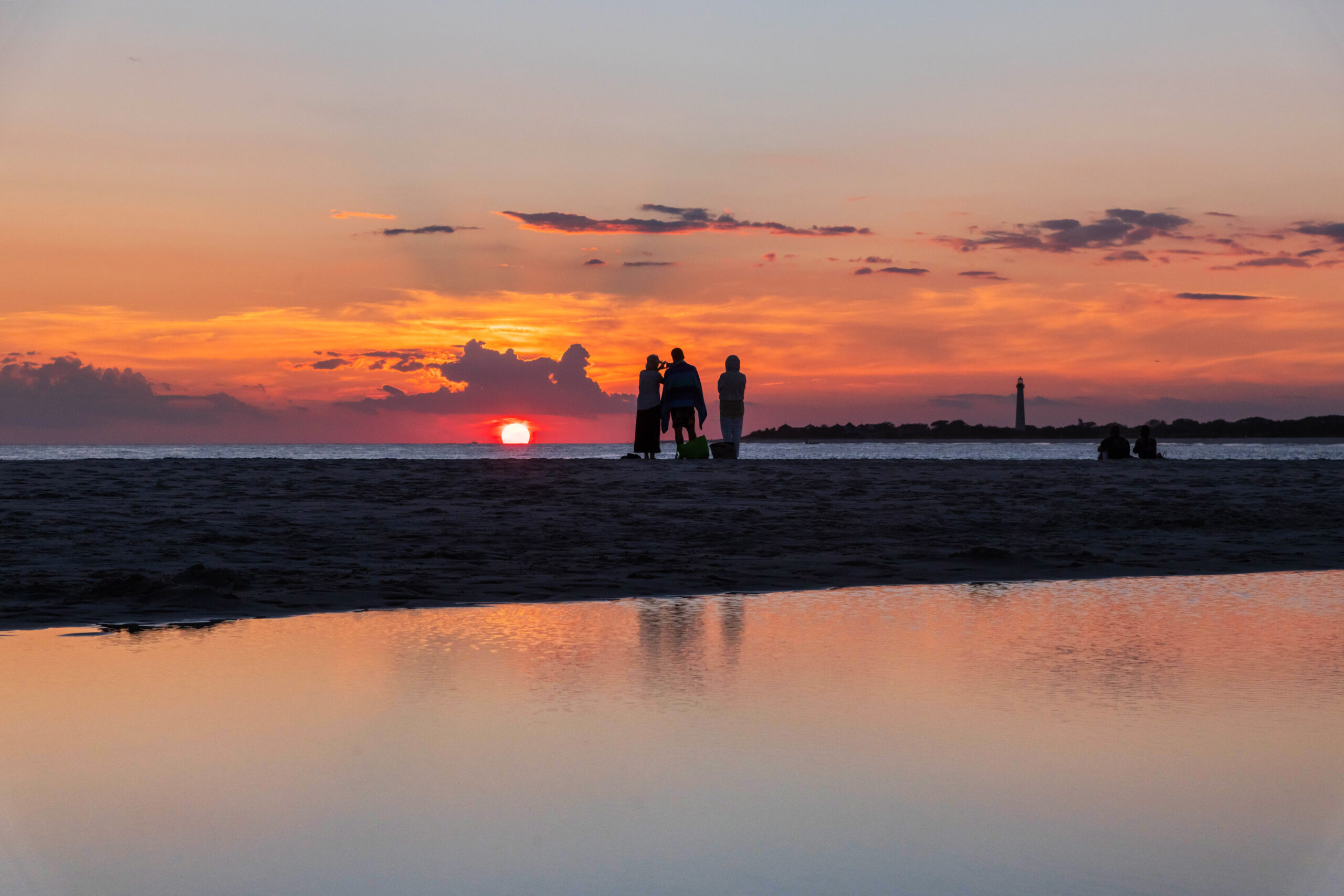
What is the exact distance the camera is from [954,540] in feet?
37.5

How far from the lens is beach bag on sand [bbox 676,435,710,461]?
65.0 feet

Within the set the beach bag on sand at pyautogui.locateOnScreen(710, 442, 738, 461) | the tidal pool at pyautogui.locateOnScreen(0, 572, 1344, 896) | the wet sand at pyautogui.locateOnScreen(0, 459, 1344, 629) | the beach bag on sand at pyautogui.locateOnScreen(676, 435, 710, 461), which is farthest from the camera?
the beach bag on sand at pyautogui.locateOnScreen(710, 442, 738, 461)

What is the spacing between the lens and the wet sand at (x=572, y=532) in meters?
8.55

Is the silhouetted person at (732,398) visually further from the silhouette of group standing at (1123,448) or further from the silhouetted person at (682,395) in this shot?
the silhouette of group standing at (1123,448)

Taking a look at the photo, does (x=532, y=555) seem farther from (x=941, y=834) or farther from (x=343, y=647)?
(x=941, y=834)

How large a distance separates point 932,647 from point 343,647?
123 inches

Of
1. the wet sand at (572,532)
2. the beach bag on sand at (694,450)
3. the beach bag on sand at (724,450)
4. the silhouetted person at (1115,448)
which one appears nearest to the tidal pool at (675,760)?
the wet sand at (572,532)

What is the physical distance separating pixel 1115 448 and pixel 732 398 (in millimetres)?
7211

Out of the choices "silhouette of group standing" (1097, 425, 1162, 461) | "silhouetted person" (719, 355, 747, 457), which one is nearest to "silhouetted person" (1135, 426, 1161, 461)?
"silhouette of group standing" (1097, 425, 1162, 461)

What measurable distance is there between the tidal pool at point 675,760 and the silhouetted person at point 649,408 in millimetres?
14092

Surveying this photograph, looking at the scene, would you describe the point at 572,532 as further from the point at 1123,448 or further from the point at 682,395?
the point at 1123,448

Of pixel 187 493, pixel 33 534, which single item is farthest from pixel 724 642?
pixel 187 493

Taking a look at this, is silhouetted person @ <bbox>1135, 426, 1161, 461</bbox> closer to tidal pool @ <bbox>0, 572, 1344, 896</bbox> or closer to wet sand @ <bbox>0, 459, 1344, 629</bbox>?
wet sand @ <bbox>0, 459, 1344, 629</bbox>

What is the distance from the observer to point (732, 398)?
2097 cm
